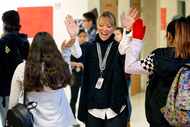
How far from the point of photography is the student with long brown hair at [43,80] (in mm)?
3502

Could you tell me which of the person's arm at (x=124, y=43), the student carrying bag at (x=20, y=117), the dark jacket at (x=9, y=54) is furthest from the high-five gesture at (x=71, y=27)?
the dark jacket at (x=9, y=54)

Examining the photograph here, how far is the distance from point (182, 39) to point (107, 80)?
1.18 m

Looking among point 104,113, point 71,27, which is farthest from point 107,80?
point 71,27

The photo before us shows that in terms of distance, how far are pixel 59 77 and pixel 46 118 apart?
14.3 inches

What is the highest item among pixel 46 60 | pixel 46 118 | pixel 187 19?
pixel 187 19

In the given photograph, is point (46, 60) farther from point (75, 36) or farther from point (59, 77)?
point (75, 36)

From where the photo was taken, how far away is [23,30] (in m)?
8.13

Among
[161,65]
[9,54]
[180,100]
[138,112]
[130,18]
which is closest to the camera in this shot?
[180,100]

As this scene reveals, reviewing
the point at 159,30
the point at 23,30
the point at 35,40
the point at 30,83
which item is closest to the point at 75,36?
the point at 35,40

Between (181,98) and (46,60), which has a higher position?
(46,60)

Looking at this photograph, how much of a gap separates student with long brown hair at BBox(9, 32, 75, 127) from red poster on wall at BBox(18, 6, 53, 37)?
14.7 ft

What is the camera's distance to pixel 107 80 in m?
3.87

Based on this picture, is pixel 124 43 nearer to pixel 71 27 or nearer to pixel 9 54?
pixel 71 27

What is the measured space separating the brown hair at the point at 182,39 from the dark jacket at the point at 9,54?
264cm
